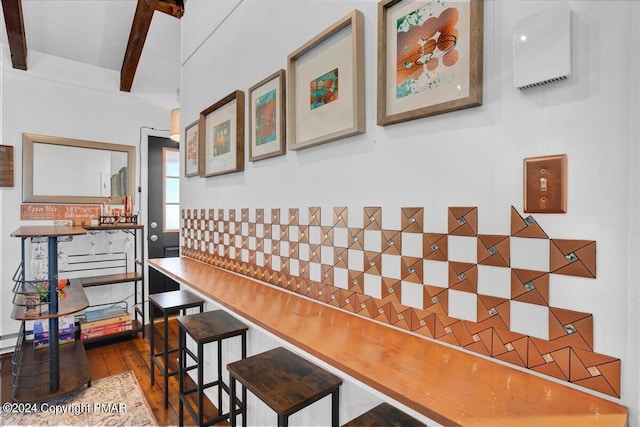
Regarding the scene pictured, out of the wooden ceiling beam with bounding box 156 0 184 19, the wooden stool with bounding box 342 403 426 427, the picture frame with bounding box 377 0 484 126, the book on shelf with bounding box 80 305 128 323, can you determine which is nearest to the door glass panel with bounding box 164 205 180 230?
the book on shelf with bounding box 80 305 128 323

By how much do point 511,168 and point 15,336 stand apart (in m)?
4.30

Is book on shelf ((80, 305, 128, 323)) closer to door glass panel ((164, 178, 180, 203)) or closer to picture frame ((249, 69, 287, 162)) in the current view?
door glass panel ((164, 178, 180, 203))

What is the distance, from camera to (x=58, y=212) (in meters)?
3.36

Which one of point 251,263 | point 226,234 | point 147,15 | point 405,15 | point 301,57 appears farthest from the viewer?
point 147,15

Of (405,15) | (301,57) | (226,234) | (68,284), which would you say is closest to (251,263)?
(226,234)

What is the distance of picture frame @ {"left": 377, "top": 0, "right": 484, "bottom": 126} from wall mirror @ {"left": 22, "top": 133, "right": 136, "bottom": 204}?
3593 millimetres

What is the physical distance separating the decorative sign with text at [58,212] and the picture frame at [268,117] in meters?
2.59

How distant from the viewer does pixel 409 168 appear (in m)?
1.06

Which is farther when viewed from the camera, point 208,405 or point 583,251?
point 208,405

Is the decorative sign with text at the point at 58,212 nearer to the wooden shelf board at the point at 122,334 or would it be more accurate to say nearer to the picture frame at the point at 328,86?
the wooden shelf board at the point at 122,334

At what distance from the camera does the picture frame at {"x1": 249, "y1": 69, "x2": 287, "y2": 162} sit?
1.63 m

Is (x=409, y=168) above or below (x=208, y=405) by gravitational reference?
above

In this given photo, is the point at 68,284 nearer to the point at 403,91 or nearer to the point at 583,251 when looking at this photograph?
the point at 403,91

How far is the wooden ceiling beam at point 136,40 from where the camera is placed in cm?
265
